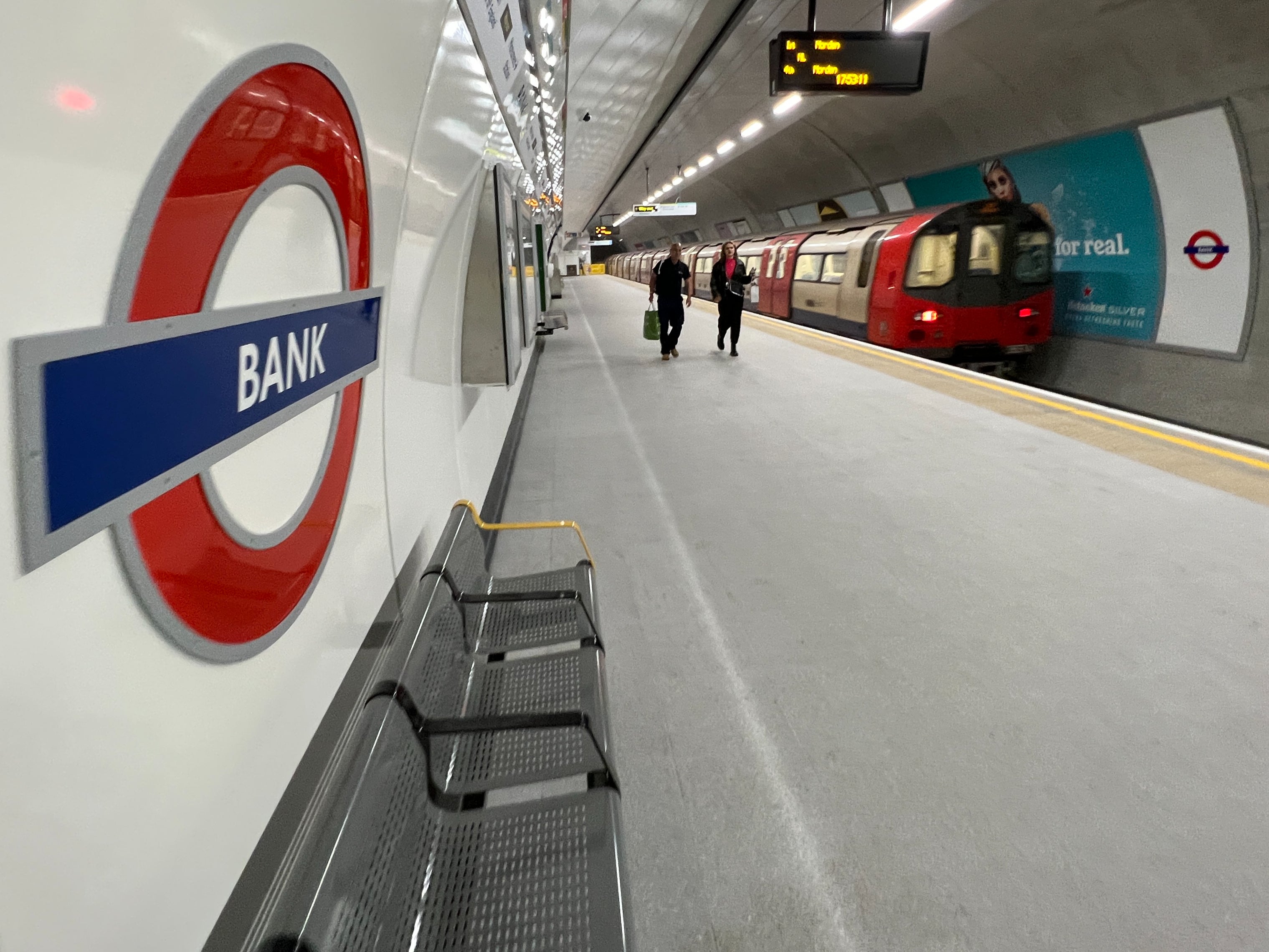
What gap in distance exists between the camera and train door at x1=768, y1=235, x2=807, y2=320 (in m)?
13.9

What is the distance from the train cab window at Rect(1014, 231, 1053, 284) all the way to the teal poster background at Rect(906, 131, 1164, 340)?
1.47 metres

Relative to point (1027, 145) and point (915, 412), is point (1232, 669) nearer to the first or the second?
point (915, 412)

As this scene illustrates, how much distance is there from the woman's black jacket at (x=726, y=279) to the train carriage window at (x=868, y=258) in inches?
94.8

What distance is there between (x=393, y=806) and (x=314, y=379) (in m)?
0.90

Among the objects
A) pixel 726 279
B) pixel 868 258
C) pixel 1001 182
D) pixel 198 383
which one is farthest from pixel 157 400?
pixel 1001 182

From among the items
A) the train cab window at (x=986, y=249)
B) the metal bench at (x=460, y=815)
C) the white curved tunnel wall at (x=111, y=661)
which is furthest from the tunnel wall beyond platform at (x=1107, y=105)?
the white curved tunnel wall at (x=111, y=661)

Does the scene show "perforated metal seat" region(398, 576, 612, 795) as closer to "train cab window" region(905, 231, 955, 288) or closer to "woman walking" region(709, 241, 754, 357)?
"woman walking" region(709, 241, 754, 357)

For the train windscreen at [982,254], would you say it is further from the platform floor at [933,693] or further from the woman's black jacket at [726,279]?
the platform floor at [933,693]

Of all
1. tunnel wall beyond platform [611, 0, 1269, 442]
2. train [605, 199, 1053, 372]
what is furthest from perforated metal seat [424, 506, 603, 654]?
tunnel wall beyond platform [611, 0, 1269, 442]

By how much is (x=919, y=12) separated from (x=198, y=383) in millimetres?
9128

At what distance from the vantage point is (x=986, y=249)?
357 inches

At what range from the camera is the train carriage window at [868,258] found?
10.2m

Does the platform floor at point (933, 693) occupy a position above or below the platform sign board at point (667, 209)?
below

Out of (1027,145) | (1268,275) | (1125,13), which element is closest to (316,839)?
(1125,13)
